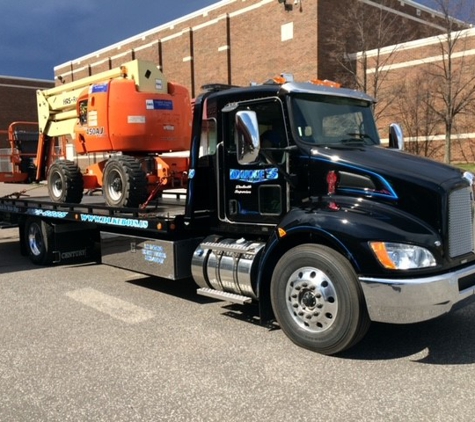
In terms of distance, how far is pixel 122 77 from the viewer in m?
8.02

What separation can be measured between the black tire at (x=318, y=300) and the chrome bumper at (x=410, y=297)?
149 millimetres

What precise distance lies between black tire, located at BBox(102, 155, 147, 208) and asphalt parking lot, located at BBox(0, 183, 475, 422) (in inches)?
63.1

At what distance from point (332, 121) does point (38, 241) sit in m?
6.06

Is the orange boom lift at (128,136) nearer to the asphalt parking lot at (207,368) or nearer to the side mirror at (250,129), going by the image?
the asphalt parking lot at (207,368)

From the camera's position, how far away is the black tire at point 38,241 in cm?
863

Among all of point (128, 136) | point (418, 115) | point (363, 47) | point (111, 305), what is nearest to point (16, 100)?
point (363, 47)

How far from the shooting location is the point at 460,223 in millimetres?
4496

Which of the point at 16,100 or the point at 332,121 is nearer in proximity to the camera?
the point at 332,121

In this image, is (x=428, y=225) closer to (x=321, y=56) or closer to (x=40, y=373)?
(x=40, y=373)

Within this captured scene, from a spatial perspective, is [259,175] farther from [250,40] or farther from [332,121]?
[250,40]

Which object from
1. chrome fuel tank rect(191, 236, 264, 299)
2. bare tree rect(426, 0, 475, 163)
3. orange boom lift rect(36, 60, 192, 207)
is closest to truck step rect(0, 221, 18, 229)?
orange boom lift rect(36, 60, 192, 207)

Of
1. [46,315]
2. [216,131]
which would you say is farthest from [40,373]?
[216,131]

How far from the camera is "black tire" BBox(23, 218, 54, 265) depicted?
8.63 m

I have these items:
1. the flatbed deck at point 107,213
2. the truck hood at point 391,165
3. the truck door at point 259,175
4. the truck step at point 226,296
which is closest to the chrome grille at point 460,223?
the truck hood at point 391,165
